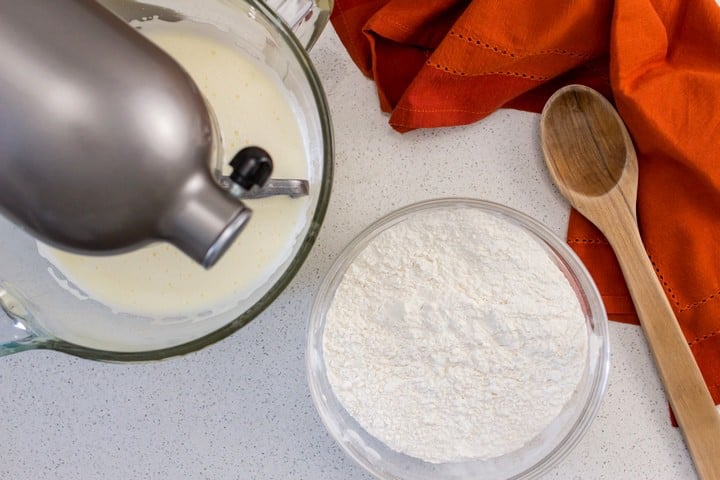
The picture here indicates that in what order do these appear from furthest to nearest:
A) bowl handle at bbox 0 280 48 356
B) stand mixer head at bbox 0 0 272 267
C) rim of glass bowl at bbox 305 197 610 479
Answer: rim of glass bowl at bbox 305 197 610 479
bowl handle at bbox 0 280 48 356
stand mixer head at bbox 0 0 272 267

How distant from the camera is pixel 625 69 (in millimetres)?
726

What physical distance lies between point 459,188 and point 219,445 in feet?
1.41

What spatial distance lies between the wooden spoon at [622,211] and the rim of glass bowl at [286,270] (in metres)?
0.29

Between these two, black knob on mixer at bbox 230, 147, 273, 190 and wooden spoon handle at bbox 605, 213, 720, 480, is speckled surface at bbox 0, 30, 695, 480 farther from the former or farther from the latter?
black knob on mixer at bbox 230, 147, 273, 190

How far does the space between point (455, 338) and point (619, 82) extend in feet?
1.15

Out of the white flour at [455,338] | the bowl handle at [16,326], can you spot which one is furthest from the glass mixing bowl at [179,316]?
the white flour at [455,338]

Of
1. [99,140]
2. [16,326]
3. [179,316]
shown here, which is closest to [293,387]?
[179,316]

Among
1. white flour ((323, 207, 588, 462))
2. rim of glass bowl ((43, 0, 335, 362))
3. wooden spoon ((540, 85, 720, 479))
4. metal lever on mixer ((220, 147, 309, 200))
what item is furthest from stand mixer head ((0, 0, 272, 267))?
wooden spoon ((540, 85, 720, 479))

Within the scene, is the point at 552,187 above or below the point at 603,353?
above

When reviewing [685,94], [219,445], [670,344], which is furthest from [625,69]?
[219,445]

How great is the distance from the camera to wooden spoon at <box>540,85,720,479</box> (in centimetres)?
73

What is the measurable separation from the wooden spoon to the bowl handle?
0.59 meters

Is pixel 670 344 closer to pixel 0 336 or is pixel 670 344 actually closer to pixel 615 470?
pixel 615 470

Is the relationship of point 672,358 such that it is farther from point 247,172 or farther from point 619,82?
point 247,172
